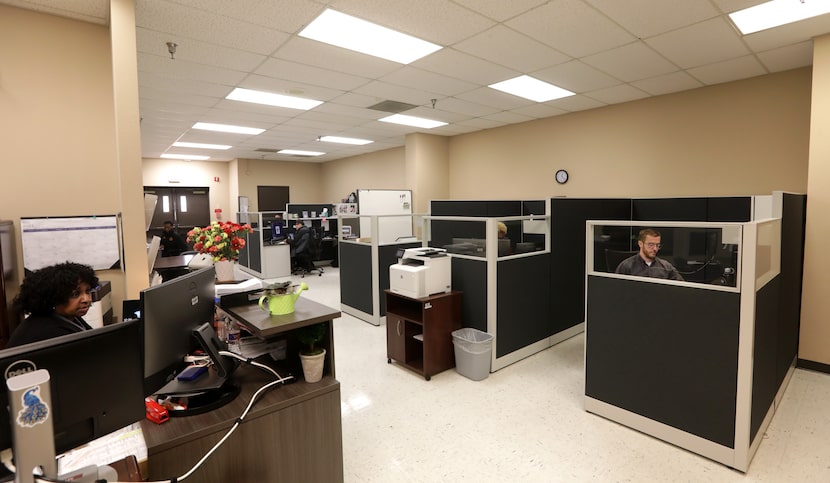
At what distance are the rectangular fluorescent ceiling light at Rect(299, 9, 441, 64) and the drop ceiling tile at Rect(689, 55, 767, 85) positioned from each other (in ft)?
8.85

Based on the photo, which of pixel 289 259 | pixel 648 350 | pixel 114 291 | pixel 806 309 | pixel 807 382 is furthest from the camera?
pixel 289 259

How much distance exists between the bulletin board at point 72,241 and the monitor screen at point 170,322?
1737 millimetres

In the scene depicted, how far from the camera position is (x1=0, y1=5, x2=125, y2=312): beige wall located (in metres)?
2.55

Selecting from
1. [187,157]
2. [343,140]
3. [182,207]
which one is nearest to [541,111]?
[343,140]

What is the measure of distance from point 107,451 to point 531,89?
184 inches

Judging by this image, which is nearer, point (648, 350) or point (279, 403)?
point (279, 403)

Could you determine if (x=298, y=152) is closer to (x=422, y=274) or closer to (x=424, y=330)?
(x=422, y=274)

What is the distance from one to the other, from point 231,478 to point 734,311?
2.48 metres

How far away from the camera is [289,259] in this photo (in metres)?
8.01

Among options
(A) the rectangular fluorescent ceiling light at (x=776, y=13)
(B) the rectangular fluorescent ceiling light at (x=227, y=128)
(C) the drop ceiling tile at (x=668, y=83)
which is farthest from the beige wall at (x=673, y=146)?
(B) the rectangular fluorescent ceiling light at (x=227, y=128)

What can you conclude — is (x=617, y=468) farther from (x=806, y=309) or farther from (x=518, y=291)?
(x=806, y=309)

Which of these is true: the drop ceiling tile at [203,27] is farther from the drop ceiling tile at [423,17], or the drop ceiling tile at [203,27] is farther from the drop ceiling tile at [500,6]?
the drop ceiling tile at [500,6]

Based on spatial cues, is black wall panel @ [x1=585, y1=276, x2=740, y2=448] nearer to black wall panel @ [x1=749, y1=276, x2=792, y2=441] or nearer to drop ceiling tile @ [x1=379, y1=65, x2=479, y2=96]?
black wall panel @ [x1=749, y1=276, x2=792, y2=441]

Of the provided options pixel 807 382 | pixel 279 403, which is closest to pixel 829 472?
pixel 807 382
